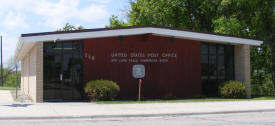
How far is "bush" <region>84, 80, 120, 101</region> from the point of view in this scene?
1755cm

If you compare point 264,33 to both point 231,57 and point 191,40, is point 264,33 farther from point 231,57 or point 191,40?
point 191,40

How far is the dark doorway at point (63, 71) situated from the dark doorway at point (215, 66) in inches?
300

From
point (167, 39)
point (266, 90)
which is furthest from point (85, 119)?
point (266, 90)

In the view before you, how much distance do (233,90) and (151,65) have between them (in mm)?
4871

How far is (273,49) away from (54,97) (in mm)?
19340

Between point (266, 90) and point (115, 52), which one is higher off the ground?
point (115, 52)

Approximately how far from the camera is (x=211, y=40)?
20906 millimetres

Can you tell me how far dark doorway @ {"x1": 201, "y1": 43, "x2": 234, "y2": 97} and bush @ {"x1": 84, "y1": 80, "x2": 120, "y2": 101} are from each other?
21.3 feet

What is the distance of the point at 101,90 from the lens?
1753cm

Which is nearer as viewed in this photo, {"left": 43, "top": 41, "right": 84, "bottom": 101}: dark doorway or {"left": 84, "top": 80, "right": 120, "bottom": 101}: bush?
{"left": 84, "top": 80, "right": 120, "bottom": 101}: bush

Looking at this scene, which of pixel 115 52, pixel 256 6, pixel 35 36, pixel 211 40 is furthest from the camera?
pixel 256 6

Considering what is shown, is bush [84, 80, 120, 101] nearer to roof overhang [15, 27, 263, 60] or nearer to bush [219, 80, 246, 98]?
roof overhang [15, 27, 263, 60]

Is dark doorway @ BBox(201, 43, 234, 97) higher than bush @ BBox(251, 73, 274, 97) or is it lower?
higher

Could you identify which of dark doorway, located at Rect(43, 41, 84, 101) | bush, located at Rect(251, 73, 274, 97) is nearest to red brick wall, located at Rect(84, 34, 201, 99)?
dark doorway, located at Rect(43, 41, 84, 101)
